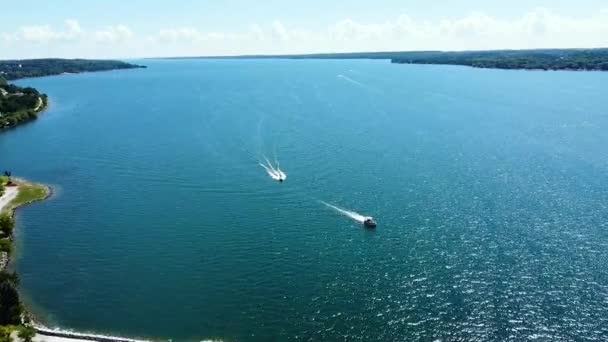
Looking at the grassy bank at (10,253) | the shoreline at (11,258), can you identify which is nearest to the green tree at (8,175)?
the grassy bank at (10,253)

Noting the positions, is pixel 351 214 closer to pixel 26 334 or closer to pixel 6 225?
pixel 26 334

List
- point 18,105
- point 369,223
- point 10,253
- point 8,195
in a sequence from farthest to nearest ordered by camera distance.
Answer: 1. point 18,105
2. point 8,195
3. point 369,223
4. point 10,253

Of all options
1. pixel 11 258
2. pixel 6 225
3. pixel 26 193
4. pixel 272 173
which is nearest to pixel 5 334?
pixel 11 258

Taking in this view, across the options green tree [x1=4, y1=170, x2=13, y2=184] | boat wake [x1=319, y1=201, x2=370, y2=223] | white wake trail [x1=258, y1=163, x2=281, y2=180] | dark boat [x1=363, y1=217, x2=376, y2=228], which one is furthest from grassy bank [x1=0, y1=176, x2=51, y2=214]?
dark boat [x1=363, y1=217, x2=376, y2=228]

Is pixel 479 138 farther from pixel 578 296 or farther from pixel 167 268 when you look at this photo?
pixel 167 268

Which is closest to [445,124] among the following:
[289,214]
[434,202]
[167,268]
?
[434,202]

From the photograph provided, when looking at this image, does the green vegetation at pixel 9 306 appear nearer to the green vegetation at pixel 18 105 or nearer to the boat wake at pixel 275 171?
the boat wake at pixel 275 171
